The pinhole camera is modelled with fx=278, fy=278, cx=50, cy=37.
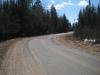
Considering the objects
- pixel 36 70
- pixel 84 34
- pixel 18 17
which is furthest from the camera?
pixel 18 17

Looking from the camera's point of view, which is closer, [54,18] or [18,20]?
[18,20]

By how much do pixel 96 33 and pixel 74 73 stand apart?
2800 cm

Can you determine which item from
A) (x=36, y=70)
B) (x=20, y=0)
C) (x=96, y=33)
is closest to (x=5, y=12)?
(x=20, y=0)

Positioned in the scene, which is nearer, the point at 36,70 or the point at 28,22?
the point at 36,70

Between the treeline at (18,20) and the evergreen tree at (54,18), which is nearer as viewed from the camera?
the treeline at (18,20)

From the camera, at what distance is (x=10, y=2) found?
243 feet

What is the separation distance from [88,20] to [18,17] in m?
19.7

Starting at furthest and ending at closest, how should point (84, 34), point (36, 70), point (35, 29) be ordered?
point (35, 29) → point (84, 34) → point (36, 70)

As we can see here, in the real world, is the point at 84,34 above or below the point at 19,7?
below

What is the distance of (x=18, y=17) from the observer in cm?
7081

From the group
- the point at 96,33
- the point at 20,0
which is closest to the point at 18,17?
the point at 20,0

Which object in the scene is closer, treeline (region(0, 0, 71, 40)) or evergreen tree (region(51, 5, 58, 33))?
treeline (region(0, 0, 71, 40))

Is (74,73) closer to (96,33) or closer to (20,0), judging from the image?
(96,33)

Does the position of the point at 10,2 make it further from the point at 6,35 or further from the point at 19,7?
the point at 6,35
